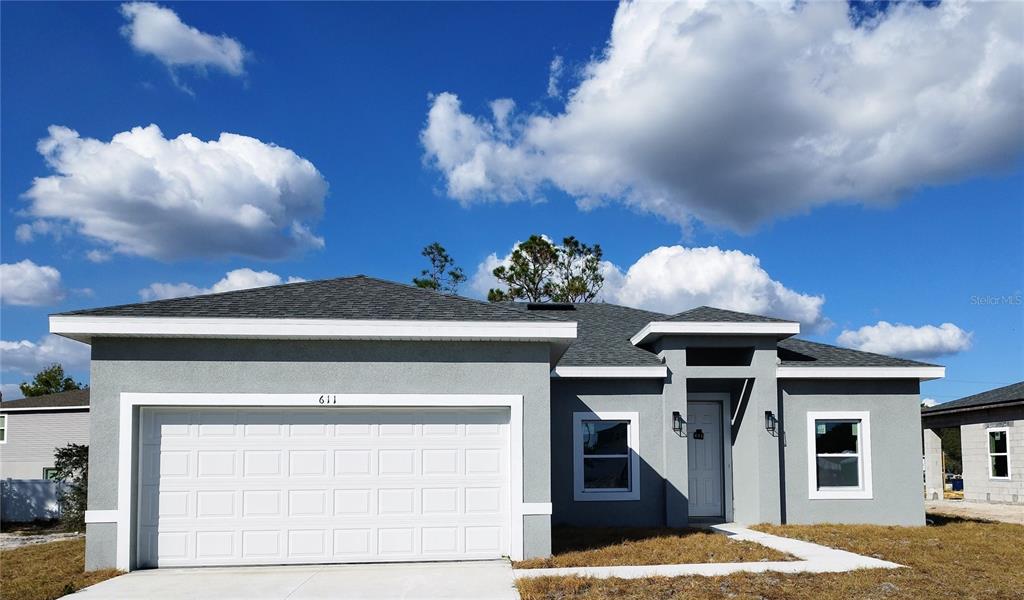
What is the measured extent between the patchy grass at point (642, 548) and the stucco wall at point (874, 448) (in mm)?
2812

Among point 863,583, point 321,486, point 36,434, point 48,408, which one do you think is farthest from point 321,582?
point 36,434

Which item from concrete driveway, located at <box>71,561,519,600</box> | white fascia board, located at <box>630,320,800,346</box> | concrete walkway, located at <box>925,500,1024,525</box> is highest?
white fascia board, located at <box>630,320,800,346</box>

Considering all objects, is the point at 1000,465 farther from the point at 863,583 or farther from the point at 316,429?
the point at 316,429

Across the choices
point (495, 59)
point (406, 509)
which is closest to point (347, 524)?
point (406, 509)

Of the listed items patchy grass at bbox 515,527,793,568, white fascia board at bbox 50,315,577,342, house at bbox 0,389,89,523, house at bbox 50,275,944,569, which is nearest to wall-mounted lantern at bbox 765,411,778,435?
patchy grass at bbox 515,527,793,568

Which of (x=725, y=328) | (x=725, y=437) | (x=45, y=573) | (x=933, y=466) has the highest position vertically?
(x=725, y=328)

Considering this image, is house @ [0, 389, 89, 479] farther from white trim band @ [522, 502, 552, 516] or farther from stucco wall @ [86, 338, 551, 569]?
white trim band @ [522, 502, 552, 516]

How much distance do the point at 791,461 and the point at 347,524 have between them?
8.86 meters

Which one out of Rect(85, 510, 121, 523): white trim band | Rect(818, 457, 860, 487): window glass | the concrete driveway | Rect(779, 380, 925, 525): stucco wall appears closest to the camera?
the concrete driveway

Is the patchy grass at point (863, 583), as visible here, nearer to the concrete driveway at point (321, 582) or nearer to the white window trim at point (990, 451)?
the concrete driveway at point (321, 582)

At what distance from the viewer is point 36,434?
2858 centimetres

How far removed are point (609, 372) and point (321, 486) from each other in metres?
6.06

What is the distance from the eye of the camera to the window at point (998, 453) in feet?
76.5

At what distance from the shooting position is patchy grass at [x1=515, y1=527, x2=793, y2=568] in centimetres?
1101
